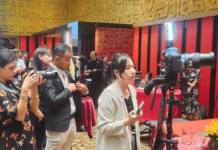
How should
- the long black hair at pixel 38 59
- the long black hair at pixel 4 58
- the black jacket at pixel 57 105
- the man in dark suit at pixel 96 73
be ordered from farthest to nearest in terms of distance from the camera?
the man in dark suit at pixel 96 73 < the long black hair at pixel 38 59 < the black jacket at pixel 57 105 < the long black hair at pixel 4 58

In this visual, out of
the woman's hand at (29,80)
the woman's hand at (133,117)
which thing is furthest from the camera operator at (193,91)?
the woman's hand at (29,80)

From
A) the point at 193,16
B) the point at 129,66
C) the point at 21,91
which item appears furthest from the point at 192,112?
the point at 21,91

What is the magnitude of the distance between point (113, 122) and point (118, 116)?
6 centimetres

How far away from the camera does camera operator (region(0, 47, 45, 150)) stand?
1537 millimetres

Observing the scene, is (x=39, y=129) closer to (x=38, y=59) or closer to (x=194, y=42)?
(x=38, y=59)

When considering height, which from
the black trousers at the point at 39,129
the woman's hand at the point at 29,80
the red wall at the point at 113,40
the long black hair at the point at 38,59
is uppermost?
the red wall at the point at 113,40

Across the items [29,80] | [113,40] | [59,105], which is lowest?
[59,105]

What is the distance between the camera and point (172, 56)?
5.38 feet

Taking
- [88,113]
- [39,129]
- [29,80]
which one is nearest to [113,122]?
[29,80]

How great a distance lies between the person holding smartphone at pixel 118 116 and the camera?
1.56 m

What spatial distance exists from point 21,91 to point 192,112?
416 cm

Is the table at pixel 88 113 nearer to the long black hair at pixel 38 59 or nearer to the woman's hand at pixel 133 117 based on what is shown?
the long black hair at pixel 38 59

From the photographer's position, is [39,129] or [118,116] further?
[39,129]

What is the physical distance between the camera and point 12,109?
1532mm
